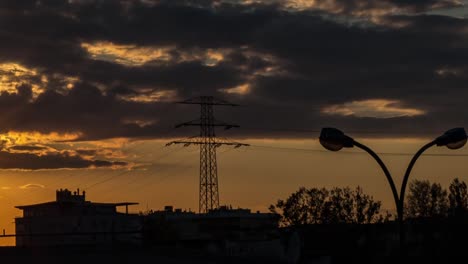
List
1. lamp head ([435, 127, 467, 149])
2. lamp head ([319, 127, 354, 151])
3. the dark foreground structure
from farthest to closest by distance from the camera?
the dark foreground structure < lamp head ([435, 127, 467, 149]) < lamp head ([319, 127, 354, 151])

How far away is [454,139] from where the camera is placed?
34.7m

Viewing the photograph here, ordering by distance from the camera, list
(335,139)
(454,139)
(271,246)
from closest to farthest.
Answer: (335,139) < (454,139) < (271,246)

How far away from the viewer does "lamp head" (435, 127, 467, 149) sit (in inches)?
1366

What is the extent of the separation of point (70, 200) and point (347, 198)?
1753 inches

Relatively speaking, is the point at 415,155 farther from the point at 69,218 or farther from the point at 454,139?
the point at 69,218

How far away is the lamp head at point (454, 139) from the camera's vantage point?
34688 mm

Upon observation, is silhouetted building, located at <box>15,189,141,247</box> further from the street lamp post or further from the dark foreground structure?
the street lamp post

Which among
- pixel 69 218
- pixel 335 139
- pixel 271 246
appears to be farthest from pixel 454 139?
pixel 69 218

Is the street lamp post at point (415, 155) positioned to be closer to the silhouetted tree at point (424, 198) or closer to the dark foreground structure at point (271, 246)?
the dark foreground structure at point (271, 246)

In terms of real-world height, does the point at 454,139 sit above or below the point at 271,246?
above

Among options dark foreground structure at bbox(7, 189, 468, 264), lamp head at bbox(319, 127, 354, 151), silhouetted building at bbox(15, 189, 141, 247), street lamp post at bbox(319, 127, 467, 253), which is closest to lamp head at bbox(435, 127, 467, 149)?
street lamp post at bbox(319, 127, 467, 253)

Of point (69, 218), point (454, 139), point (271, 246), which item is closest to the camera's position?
point (454, 139)

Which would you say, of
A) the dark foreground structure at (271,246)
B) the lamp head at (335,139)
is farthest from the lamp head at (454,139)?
the dark foreground structure at (271,246)

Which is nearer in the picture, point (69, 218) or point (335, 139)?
point (335, 139)
